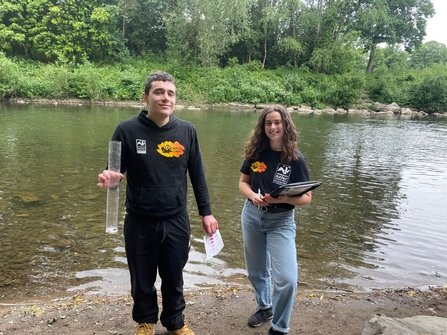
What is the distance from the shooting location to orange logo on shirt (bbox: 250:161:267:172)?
3.04m

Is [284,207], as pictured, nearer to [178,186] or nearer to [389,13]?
[178,186]

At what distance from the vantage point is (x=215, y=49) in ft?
128

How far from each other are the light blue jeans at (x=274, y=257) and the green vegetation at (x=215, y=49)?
3048cm

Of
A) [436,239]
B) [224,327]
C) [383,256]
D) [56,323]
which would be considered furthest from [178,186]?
[436,239]

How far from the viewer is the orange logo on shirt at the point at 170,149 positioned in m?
2.65

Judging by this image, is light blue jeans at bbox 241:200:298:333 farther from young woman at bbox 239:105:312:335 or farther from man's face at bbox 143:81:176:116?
man's face at bbox 143:81:176:116

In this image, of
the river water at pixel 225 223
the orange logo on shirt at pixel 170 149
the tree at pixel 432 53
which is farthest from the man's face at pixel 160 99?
the tree at pixel 432 53

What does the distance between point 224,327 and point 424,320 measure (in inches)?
68.3

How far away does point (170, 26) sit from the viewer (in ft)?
131

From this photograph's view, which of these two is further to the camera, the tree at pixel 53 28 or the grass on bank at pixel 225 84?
the tree at pixel 53 28

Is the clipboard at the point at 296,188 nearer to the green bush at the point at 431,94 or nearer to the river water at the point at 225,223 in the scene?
the river water at the point at 225,223

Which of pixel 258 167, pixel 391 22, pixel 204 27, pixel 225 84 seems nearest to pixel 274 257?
pixel 258 167

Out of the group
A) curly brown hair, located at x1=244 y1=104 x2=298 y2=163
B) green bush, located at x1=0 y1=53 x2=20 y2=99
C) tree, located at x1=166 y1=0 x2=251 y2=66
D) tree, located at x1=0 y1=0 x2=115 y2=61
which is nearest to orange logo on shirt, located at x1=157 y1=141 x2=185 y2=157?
curly brown hair, located at x1=244 y1=104 x2=298 y2=163

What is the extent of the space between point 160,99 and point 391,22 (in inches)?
2118
